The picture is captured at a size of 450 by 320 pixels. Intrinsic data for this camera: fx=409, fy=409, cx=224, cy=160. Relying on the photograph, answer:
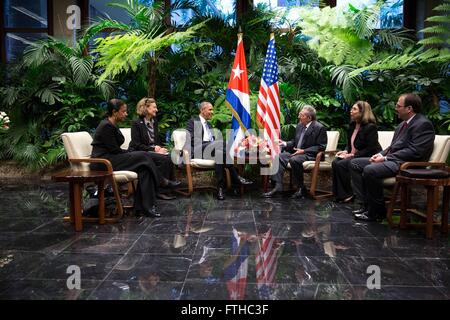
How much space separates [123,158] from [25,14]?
5.85 metres

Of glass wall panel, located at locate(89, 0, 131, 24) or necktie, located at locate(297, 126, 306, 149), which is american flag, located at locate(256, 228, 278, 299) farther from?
glass wall panel, located at locate(89, 0, 131, 24)

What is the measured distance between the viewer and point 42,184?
6844 mm

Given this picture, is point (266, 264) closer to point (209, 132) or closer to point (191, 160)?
point (191, 160)

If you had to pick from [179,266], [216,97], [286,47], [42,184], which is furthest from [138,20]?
[179,266]

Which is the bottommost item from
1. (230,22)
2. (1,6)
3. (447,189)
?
(447,189)

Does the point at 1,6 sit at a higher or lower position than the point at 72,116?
higher

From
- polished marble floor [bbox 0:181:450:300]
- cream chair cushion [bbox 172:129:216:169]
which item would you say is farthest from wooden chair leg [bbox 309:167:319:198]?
cream chair cushion [bbox 172:129:216:169]

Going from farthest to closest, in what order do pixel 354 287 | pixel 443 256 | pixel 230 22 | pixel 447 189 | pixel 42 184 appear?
pixel 230 22
pixel 42 184
pixel 447 189
pixel 443 256
pixel 354 287

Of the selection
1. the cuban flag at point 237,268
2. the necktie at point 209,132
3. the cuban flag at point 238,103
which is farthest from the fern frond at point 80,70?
the cuban flag at point 237,268

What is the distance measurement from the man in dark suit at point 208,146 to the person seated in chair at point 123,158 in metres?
1.30

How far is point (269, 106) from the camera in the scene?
6.24m

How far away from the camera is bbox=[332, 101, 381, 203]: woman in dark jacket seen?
16.6ft

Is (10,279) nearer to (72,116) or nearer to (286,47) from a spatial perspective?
(72,116)
